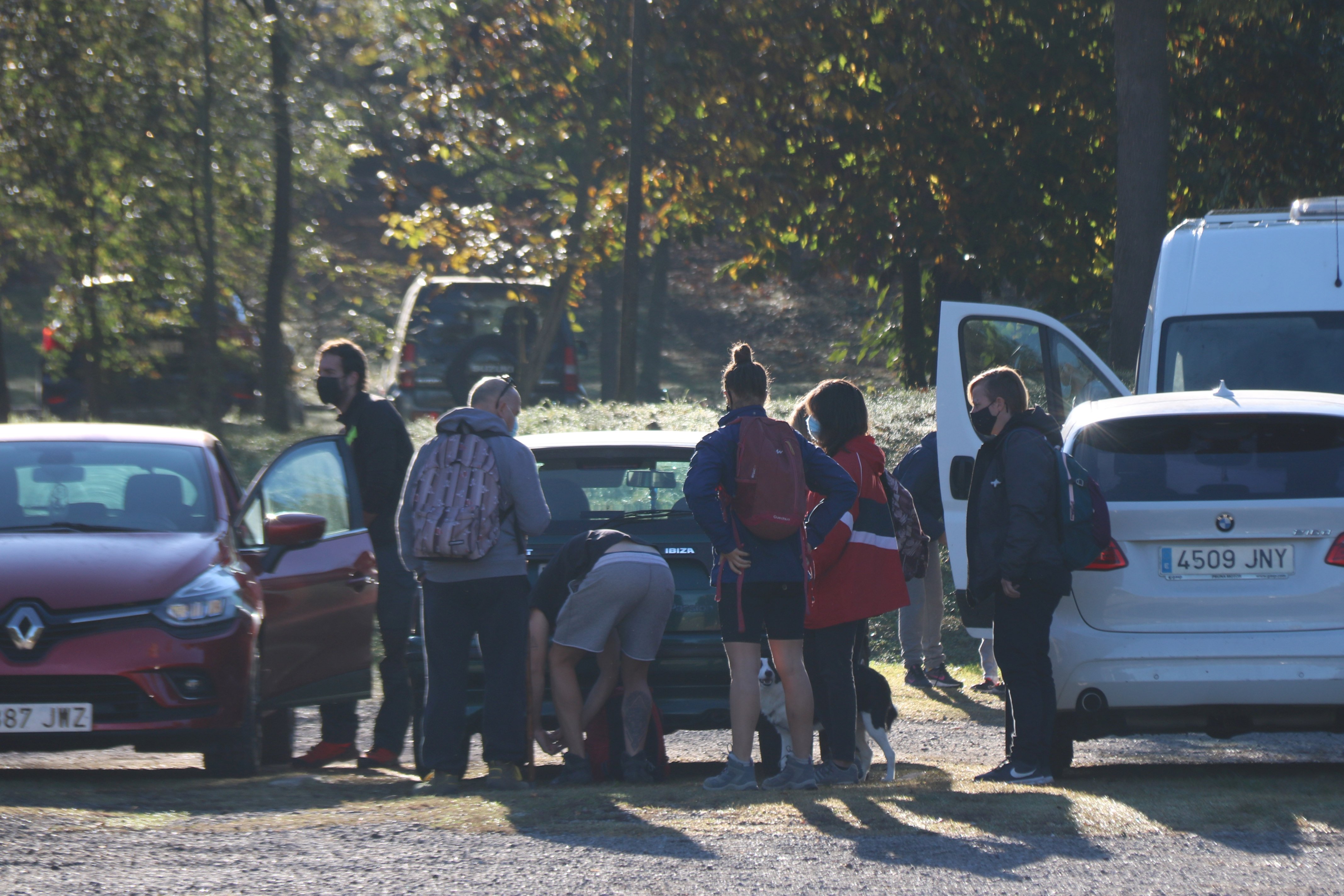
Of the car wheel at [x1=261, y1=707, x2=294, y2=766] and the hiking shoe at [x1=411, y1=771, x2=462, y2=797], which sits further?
the car wheel at [x1=261, y1=707, x2=294, y2=766]

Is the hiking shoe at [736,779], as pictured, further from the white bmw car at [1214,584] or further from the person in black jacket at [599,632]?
the white bmw car at [1214,584]

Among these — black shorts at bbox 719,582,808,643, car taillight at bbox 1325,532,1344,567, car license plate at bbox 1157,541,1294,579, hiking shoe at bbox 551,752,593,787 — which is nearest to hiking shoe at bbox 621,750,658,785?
hiking shoe at bbox 551,752,593,787

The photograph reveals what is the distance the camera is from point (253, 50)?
1939 cm

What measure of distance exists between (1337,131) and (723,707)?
46.8 ft

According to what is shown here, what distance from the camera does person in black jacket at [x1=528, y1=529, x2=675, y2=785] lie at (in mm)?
7055

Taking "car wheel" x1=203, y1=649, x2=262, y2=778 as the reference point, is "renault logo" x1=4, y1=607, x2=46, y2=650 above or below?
above

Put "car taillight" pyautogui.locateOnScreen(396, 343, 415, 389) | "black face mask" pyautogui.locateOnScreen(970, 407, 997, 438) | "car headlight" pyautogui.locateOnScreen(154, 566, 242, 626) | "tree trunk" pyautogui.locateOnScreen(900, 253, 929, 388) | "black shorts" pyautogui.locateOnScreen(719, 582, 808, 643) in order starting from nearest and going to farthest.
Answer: "black shorts" pyautogui.locateOnScreen(719, 582, 808, 643) < "black face mask" pyautogui.locateOnScreen(970, 407, 997, 438) < "car headlight" pyautogui.locateOnScreen(154, 566, 242, 626) < "car taillight" pyautogui.locateOnScreen(396, 343, 415, 389) < "tree trunk" pyautogui.locateOnScreen(900, 253, 929, 388)

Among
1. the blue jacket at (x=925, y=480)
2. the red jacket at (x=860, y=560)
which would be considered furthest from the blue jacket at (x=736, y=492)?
the blue jacket at (x=925, y=480)

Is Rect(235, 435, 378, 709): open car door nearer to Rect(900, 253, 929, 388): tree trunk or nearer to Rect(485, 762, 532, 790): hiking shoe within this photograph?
Rect(485, 762, 532, 790): hiking shoe

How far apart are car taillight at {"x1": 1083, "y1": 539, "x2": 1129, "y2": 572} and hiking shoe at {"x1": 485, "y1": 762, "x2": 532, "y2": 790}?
8.10 feet

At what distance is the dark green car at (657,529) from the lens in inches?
292

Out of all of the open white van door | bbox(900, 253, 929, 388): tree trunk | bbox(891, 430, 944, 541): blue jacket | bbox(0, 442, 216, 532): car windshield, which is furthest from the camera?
bbox(900, 253, 929, 388): tree trunk

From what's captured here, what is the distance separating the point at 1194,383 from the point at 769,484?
13.6ft

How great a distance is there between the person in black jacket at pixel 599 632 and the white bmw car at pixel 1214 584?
1.68 meters
